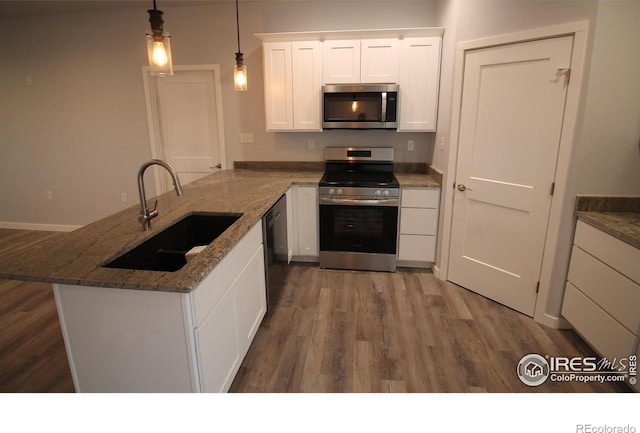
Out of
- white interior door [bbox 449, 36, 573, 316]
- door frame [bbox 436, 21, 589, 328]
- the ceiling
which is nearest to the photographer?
door frame [bbox 436, 21, 589, 328]

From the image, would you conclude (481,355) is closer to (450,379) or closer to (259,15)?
(450,379)

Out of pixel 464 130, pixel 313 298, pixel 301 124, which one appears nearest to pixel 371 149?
pixel 301 124

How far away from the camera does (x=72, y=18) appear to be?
3910mm

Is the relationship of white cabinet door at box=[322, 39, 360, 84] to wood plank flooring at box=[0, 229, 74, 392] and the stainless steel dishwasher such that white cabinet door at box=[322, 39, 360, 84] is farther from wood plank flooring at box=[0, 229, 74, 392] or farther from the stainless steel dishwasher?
wood plank flooring at box=[0, 229, 74, 392]

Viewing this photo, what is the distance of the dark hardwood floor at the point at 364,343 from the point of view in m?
1.93

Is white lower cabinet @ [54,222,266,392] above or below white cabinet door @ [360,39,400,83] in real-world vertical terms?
below

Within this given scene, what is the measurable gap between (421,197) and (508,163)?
2.74ft

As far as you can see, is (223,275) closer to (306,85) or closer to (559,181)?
(559,181)

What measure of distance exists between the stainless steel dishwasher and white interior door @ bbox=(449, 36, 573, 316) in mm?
1529

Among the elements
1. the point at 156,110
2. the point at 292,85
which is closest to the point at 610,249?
the point at 292,85

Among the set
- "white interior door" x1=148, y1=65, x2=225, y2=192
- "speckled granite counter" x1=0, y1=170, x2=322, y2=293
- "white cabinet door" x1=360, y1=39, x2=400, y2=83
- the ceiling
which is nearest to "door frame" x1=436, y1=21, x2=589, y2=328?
"white cabinet door" x1=360, y1=39, x2=400, y2=83

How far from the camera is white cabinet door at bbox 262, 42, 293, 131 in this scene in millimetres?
3344

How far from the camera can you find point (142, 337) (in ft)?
4.42
